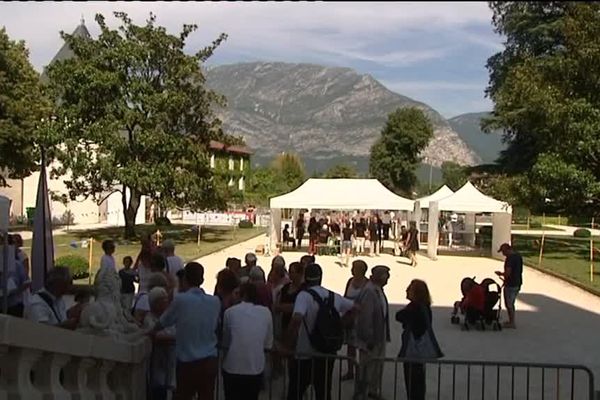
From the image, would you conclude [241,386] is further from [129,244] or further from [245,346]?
[129,244]

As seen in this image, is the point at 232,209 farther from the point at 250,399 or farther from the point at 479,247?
the point at 250,399

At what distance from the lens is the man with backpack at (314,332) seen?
23.7ft

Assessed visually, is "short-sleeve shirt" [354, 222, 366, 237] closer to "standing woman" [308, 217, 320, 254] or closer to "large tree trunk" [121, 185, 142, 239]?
"standing woman" [308, 217, 320, 254]

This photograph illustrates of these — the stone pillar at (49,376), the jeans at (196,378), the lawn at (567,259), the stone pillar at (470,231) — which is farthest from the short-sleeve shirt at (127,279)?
the stone pillar at (470,231)

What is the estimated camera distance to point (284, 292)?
8.59 meters

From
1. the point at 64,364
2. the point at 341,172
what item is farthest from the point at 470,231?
the point at 341,172

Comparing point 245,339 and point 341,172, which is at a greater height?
point 341,172

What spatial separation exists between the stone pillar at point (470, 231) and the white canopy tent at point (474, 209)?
5.79m

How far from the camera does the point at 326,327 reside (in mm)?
7355

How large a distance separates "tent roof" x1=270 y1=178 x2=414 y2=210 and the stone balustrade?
24515 mm

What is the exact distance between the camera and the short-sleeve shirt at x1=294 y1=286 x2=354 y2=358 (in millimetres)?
7188

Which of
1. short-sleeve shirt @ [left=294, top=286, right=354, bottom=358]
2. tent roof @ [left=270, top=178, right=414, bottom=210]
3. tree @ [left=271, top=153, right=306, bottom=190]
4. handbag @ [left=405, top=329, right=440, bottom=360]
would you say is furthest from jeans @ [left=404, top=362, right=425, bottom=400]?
tree @ [left=271, top=153, right=306, bottom=190]

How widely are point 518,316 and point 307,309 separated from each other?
9.84m

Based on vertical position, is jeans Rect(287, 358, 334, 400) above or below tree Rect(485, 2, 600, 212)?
below
